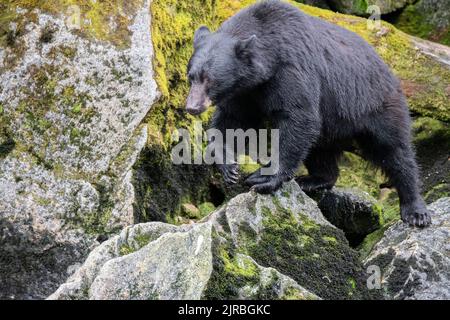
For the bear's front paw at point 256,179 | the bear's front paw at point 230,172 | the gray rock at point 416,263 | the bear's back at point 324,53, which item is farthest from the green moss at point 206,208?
the gray rock at point 416,263

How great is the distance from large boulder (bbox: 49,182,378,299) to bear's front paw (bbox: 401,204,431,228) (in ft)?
3.68

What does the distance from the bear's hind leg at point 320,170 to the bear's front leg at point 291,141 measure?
1.05m

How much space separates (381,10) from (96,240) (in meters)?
7.23

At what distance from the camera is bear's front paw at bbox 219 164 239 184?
768 centimetres

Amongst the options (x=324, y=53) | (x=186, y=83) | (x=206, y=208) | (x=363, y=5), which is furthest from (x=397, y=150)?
(x=363, y=5)

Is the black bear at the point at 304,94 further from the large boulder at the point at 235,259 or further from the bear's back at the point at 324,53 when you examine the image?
the large boulder at the point at 235,259

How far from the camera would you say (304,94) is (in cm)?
749

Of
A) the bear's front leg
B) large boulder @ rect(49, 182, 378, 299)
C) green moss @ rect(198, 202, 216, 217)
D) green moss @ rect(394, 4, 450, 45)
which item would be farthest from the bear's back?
green moss @ rect(394, 4, 450, 45)

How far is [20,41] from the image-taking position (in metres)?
7.69

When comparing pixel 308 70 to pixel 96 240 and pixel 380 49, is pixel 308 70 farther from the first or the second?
pixel 380 49

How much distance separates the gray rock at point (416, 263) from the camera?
666 cm

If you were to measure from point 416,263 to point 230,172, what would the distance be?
189cm

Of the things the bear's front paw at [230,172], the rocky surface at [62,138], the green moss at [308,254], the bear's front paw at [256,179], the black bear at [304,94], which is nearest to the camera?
the green moss at [308,254]

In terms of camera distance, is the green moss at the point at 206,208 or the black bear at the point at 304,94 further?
the green moss at the point at 206,208
